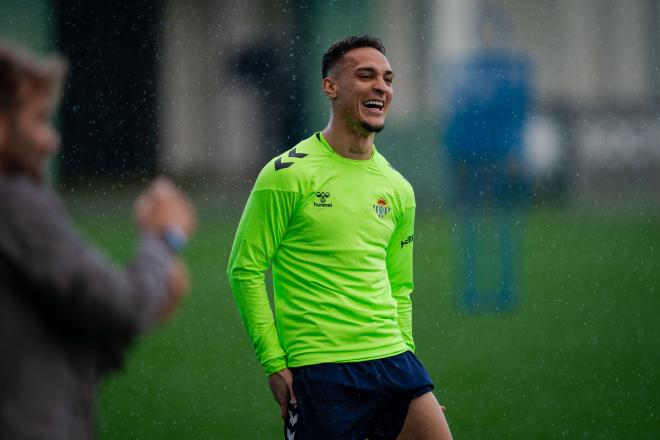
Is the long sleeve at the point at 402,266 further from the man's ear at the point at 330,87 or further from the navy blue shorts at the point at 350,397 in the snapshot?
the man's ear at the point at 330,87

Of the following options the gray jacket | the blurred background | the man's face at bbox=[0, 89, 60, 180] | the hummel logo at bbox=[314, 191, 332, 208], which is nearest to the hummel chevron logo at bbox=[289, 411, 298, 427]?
the hummel logo at bbox=[314, 191, 332, 208]

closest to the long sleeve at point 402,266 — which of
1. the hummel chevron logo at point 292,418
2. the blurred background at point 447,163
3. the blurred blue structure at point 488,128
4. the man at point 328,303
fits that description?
the man at point 328,303

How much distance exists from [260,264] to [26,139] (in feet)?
5.13

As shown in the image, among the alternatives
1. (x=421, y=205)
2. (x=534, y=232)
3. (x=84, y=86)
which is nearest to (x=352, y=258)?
(x=534, y=232)

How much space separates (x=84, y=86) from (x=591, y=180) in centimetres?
954

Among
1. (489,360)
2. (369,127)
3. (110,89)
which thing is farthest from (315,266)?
(110,89)

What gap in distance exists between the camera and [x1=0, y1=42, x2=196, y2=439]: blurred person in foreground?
197cm

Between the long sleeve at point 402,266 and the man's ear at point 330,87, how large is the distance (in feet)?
1.67

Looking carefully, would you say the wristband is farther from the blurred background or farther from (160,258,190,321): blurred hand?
the blurred background

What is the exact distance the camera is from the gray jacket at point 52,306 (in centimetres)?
196

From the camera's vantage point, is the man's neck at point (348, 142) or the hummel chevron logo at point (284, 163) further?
the man's neck at point (348, 142)

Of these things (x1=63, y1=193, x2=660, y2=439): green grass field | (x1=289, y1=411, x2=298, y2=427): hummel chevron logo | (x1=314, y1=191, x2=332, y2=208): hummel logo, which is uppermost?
(x1=314, y1=191, x2=332, y2=208): hummel logo

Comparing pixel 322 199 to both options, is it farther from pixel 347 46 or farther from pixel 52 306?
pixel 52 306

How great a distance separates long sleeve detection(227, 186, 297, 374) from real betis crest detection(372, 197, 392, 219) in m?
0.31
